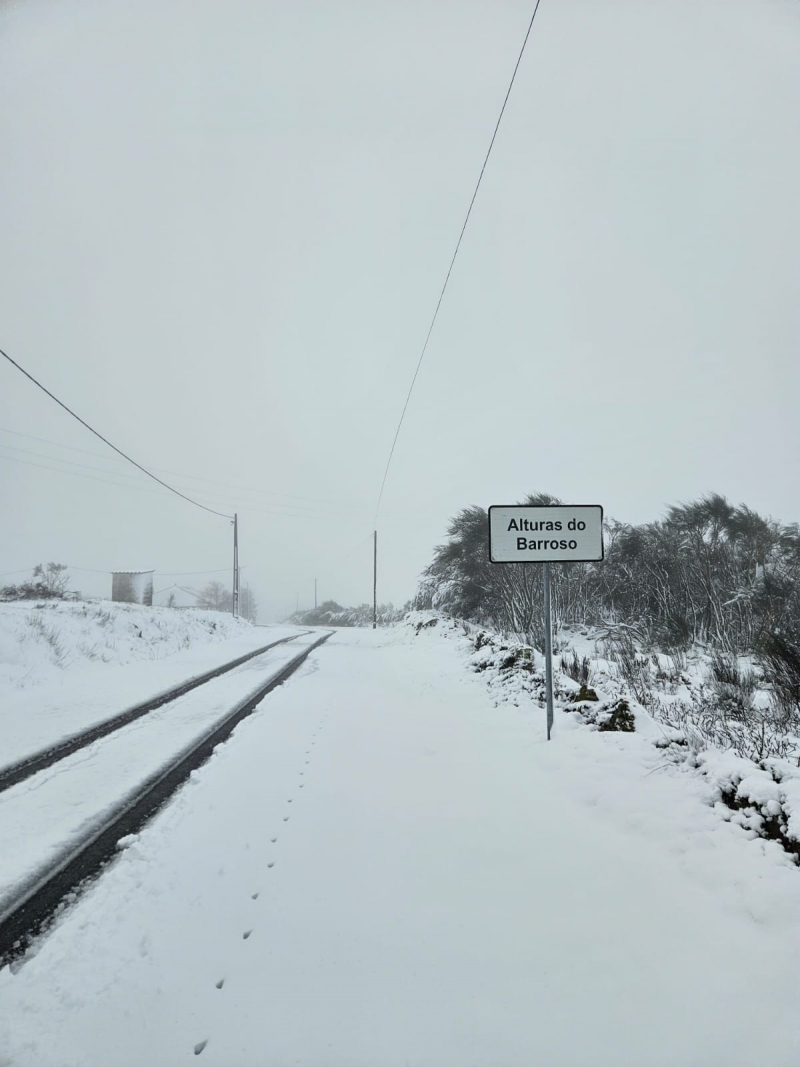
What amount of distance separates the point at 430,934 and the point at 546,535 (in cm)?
417

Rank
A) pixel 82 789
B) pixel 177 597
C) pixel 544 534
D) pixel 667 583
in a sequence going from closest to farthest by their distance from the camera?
1. pixel 82 789
2. pixel 544 534
3. pixel 667 583
4. pixel 177 597

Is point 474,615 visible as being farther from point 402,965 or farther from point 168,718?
point 402,965

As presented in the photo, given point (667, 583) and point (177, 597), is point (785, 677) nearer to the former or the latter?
point (667, 583)

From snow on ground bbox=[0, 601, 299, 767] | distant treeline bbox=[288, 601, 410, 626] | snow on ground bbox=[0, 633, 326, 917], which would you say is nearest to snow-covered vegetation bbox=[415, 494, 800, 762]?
snow on ground bbox=[0, 633, 326, 917]

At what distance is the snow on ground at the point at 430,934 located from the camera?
2.01 meters

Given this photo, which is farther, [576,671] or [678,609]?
[678,609]

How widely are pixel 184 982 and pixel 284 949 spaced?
1.50 feet

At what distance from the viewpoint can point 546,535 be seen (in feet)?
19.4

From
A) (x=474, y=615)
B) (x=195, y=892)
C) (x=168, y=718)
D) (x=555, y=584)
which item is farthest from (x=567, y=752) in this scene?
(x=474, y=615)

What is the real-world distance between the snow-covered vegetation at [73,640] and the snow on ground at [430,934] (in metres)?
7.27

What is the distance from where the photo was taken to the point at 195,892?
9.74ft

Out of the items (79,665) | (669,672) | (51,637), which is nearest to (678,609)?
(669,672)

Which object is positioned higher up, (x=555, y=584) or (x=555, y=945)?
(x=555, y=584)

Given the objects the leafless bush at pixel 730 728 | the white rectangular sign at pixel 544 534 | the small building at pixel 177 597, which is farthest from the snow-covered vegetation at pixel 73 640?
the small building at pixel 177 597
